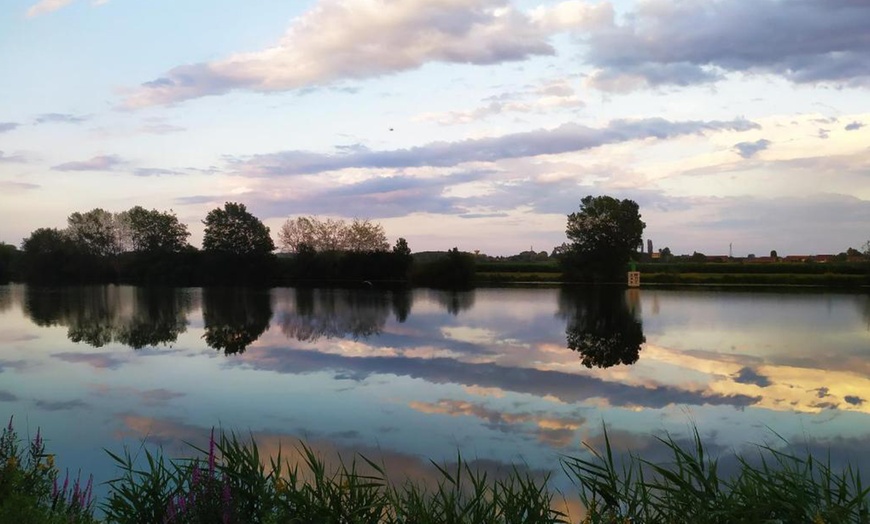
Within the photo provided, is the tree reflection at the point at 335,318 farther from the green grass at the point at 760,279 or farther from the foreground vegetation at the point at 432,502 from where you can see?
the green grass at the point at 760,279

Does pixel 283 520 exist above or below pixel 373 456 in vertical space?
above

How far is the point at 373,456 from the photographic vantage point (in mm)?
8547

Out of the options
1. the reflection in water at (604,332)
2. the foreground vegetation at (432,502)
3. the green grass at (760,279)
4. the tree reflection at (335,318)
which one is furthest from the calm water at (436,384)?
the green grass at (760,279)

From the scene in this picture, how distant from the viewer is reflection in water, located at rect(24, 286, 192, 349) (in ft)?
71.8

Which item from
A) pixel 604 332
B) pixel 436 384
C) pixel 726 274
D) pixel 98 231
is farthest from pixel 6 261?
pixel 436 384

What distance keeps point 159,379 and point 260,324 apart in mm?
11582

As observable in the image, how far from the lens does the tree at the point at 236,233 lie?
7138 cm

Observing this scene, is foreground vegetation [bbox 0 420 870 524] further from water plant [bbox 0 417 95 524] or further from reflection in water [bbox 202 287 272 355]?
reflection in water [bbox 202 287 272 355]

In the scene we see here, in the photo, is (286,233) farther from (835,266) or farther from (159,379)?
(159,379)

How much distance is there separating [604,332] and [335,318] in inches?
434

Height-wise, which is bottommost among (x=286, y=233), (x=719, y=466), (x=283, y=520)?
(x=719, y=466)

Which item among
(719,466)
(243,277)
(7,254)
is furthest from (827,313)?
(7,254)

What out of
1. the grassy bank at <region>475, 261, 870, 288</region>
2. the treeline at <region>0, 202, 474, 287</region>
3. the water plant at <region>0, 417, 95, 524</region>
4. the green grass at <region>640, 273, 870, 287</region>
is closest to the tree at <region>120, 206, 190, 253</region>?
the treeline at <region>0, 202, 474, 287</region>

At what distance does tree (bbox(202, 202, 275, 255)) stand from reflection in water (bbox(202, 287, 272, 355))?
3295cm
